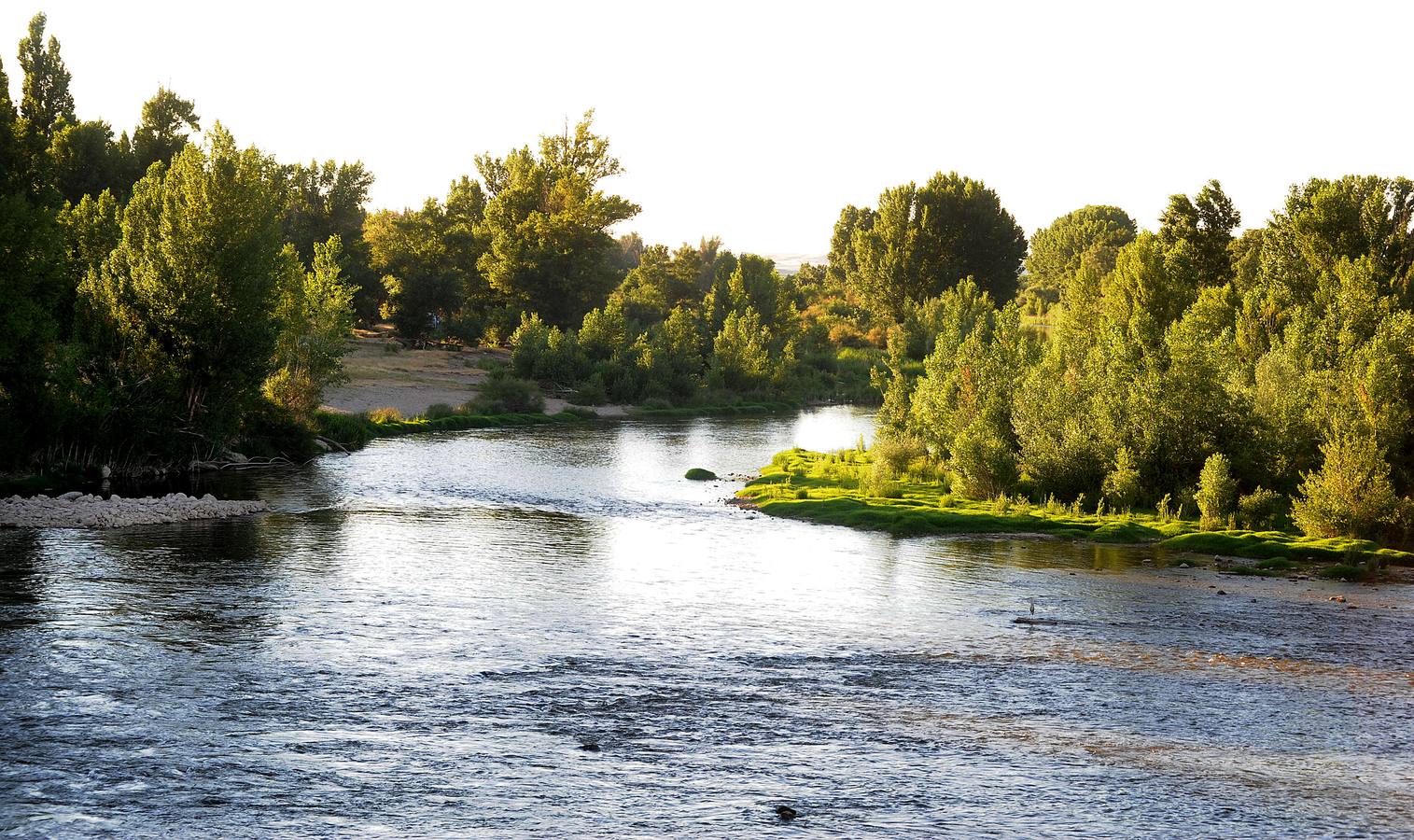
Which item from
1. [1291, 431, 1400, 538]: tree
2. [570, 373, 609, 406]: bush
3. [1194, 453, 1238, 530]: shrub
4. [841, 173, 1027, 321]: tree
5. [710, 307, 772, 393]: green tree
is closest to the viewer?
[1291, 431, 1400, 538]: tree

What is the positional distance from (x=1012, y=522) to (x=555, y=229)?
88.4 meters

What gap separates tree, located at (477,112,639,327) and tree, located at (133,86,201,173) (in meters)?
31.1

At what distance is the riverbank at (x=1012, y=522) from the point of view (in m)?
33.5

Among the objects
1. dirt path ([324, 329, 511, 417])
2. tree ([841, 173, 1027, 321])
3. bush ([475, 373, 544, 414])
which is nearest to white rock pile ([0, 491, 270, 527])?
dirt path ([324, 329, 511, 417])

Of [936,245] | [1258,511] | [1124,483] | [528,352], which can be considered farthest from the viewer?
[936,245]

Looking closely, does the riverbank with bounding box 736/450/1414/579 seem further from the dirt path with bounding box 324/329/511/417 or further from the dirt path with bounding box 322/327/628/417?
the dirt path with bounding box 322/327/628/417

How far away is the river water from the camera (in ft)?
50.6

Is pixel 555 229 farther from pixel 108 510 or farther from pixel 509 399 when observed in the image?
pixel 108 510

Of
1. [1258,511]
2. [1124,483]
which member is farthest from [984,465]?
[1258,511]

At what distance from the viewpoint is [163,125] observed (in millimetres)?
95812

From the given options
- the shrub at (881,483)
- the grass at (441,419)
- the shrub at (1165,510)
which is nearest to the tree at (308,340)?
the grass at (441,419)

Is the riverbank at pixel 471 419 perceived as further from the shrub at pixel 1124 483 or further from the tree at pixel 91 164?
the shrub at pixel 1124 483

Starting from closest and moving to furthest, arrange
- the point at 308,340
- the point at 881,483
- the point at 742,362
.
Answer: the point at 881,483 → the point at 308,340 → the point at 742,362

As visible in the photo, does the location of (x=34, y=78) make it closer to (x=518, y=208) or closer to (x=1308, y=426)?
(x=518, y=208)
